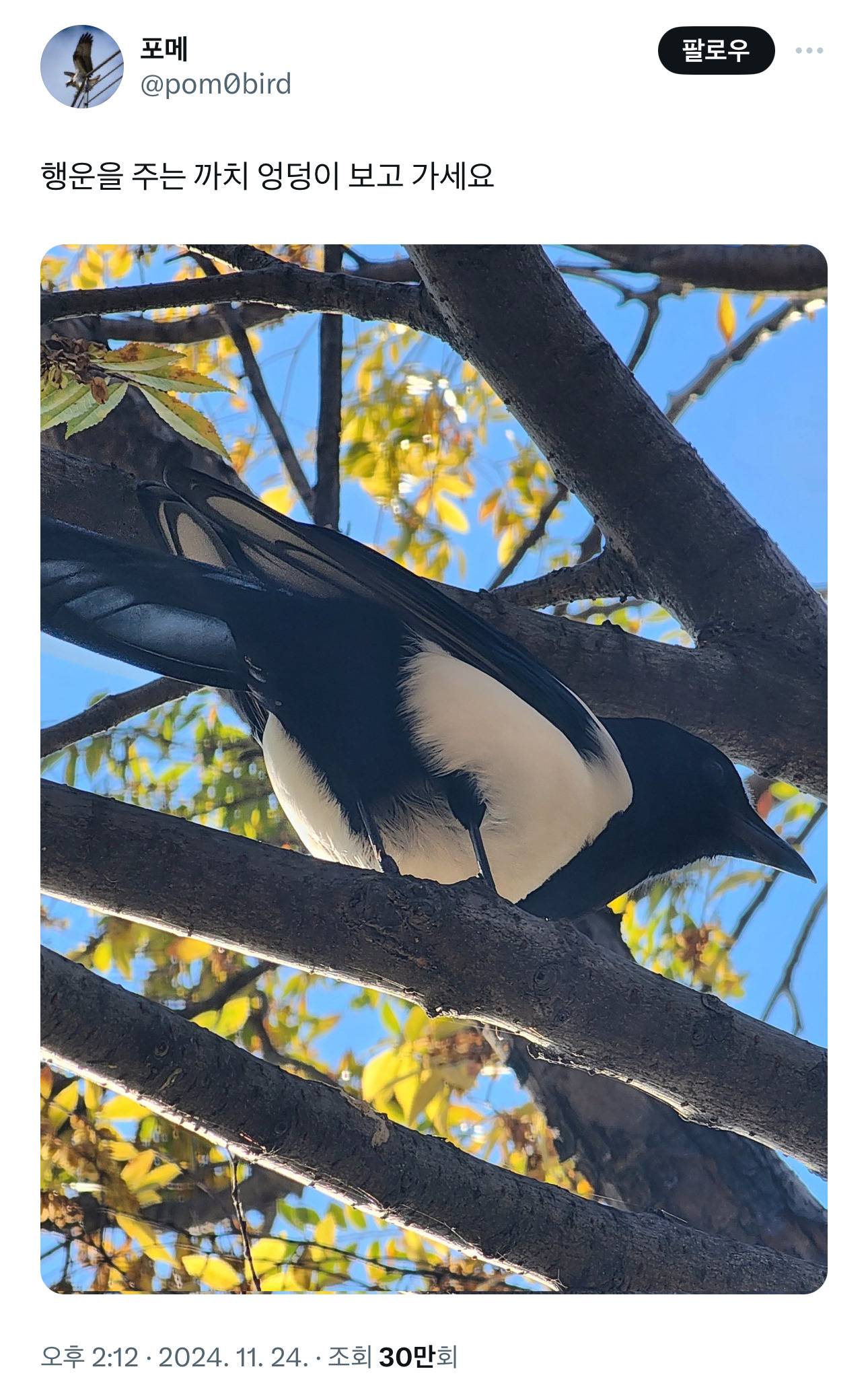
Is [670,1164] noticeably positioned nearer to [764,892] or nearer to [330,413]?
[764,892]

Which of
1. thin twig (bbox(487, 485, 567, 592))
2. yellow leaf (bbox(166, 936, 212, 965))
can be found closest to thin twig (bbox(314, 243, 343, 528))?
thin twig (bbox(487, 485, 567, 592))

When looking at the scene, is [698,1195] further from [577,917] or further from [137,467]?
[137,467]

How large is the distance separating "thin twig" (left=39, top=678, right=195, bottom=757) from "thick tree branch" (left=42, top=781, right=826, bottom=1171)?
1.6 inches

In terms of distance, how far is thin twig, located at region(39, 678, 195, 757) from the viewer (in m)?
0.99

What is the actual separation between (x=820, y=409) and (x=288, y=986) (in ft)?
2.32

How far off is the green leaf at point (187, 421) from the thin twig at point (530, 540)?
27 centimetres

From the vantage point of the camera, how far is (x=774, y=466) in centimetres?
105

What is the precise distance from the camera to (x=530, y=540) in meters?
1.03
